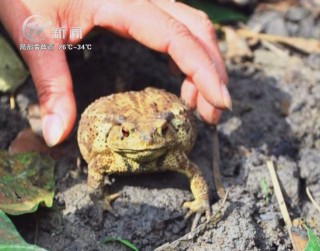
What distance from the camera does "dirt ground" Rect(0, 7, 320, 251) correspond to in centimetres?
325

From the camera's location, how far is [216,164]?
379 cm

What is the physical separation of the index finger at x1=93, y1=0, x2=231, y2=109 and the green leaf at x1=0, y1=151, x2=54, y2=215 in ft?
3.31

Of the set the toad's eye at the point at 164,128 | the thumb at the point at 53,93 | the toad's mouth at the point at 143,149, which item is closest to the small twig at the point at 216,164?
the toad's mouth at the point at 143,149

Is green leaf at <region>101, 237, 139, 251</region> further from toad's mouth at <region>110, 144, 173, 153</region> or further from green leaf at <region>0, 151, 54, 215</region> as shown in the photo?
toad's mouth at <region>110, 144, 173, 153</region>

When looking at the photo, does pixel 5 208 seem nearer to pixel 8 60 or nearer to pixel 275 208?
pixel 8 60

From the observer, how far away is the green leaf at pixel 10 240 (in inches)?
102

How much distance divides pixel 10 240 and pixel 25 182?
778 millimetres

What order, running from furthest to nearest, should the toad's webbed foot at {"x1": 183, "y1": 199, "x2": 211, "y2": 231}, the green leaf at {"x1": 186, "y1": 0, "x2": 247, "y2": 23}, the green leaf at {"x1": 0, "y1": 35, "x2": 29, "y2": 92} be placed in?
the green leaf at {"x1": 186, "y1": 0, "x2": 247, "y2": 23}
the green leaf at {"x1": 0, "y1": 35, "x2": 29, "y2": 92}
the toad's webbed foot at {"x1": 183, "y1": 199, "x2": 211, "y2": 231}

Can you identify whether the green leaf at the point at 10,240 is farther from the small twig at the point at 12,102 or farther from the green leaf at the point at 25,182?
the small twig at the point at 12,102

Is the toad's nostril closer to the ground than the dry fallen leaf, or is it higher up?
higher up

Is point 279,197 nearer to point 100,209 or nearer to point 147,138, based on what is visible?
point 147,138

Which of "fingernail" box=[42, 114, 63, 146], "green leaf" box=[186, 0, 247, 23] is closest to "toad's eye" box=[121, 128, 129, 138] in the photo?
"fingernail" box=[42, 114, 63, 146]

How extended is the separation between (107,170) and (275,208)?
107 cm

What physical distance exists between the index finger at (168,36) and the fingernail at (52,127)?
35.4 inches
